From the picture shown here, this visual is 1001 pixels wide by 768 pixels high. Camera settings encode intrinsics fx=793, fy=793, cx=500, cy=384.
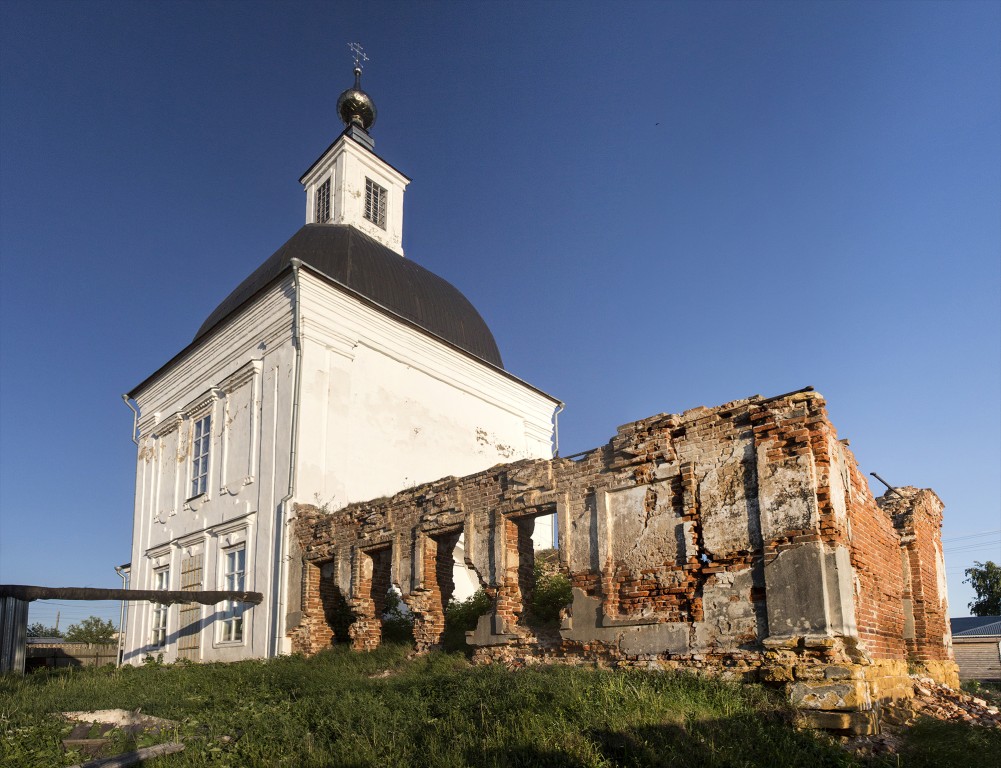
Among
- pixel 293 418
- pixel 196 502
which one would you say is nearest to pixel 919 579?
pixel 293 418

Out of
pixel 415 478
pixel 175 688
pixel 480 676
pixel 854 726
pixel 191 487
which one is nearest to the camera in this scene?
pixel 854 726

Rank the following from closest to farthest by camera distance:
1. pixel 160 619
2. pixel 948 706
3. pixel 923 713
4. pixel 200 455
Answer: pixel 923 713 < pixel 948 706 < pixel 160 619 < pixel 200 455

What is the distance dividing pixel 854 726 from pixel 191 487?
1607cm

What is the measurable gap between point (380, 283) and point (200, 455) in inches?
238

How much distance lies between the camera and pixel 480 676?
31.0 feet

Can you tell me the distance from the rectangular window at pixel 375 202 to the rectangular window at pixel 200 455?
805 cm

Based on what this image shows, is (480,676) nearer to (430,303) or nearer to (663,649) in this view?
(663,649)

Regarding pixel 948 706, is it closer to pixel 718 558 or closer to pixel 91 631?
pixel 718 558

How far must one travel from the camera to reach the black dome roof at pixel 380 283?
62.6 feet

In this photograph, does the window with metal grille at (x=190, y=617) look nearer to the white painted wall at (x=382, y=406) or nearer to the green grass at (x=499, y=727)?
the white painted wall at (x=382, y=406)

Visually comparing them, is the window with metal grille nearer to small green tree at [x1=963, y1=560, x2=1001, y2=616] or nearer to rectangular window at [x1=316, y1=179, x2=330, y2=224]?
rectangular window at [x1=316, y1=179, x2=330, y2=224]

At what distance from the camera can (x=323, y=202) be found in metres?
24.2

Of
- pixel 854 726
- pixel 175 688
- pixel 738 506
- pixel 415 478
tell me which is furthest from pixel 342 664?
pixel 854 726

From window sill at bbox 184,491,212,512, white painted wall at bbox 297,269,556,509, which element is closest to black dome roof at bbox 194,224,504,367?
white painted wall at bbox 297,269,556,509
